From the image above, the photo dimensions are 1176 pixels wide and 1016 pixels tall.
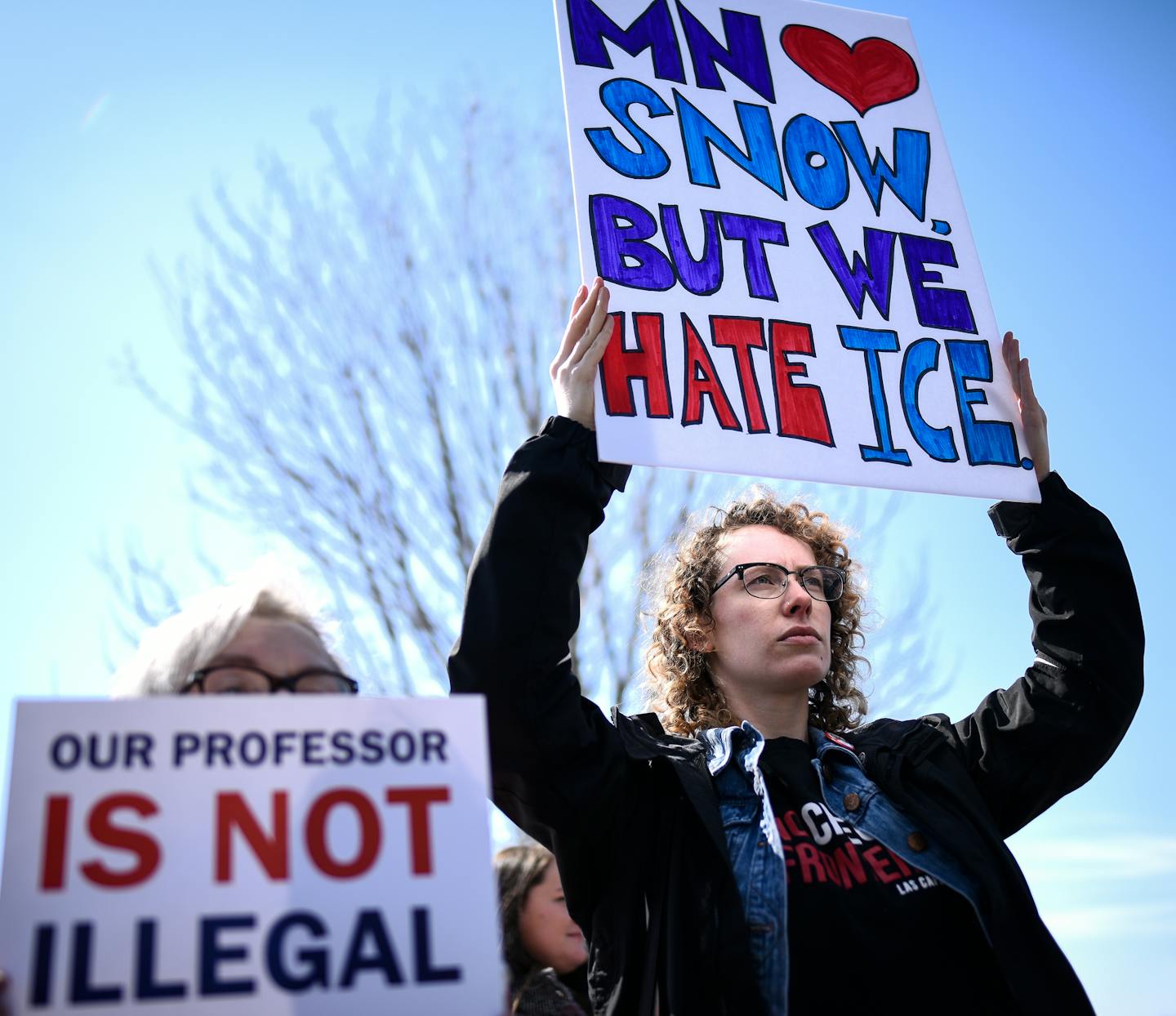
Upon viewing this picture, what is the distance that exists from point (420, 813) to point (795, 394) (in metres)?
1.22

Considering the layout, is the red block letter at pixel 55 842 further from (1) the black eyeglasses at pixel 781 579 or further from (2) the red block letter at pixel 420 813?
(1) the black eyeglasses at pixel 781 579

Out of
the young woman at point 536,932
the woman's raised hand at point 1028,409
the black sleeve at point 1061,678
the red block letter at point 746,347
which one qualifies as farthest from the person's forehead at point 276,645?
the young woman at point 536,932

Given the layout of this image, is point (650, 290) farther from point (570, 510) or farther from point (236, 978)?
point (236, 978)

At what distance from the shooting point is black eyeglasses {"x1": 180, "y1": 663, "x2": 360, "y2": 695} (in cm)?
155

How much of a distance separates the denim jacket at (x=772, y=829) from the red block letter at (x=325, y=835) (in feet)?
2.57

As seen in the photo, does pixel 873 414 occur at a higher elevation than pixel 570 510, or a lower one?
higher

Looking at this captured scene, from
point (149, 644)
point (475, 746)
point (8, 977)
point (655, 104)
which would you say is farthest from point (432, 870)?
point (655, 104)

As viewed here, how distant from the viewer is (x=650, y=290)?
2.27m

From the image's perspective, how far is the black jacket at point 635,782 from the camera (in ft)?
6.27

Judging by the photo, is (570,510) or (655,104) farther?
(655,104)

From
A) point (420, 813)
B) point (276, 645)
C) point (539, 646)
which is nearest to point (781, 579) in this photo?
point (539, 646)

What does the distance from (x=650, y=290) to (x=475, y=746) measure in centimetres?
114

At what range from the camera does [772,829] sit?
1988mm

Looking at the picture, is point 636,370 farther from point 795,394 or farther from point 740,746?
point 740,746
